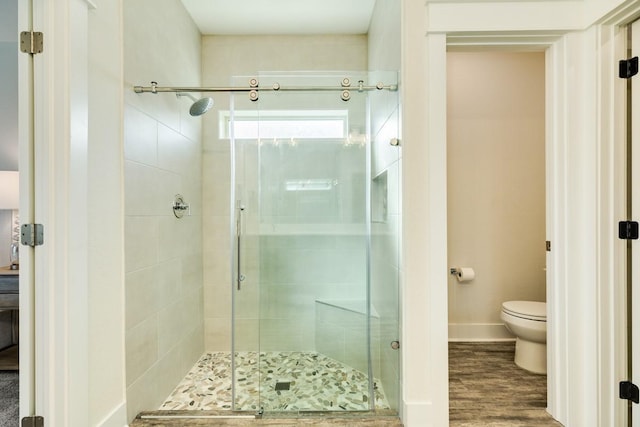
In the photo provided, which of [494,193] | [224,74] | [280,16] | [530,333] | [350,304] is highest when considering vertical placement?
[280,16]

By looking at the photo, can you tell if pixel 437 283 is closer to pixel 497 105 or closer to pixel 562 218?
pixel 562 218

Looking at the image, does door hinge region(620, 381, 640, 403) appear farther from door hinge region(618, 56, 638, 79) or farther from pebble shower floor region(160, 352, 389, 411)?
door hinge region(618, 56, 638, 79)

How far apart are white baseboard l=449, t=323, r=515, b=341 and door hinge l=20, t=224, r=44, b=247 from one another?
3.06m

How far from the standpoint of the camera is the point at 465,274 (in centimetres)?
288

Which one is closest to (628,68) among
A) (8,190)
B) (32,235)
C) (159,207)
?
(159,207)

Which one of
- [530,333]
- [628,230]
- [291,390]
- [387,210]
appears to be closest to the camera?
[628,230]

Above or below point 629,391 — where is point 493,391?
below

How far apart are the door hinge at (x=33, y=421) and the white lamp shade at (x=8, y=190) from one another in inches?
66.9

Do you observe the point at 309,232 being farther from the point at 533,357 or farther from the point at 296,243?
the point at 533,357

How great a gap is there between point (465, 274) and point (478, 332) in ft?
1.99

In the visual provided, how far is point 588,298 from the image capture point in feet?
→ 5.56

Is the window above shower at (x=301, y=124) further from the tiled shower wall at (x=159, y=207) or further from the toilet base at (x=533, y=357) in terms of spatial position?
the toilet base at (x=533, y=357)

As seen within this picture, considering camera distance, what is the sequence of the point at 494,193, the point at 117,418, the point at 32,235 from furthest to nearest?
1. the point at 494,193
2. the point at 117,418
3. the point at 32,235

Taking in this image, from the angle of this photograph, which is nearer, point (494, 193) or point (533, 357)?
point (533, 357)
